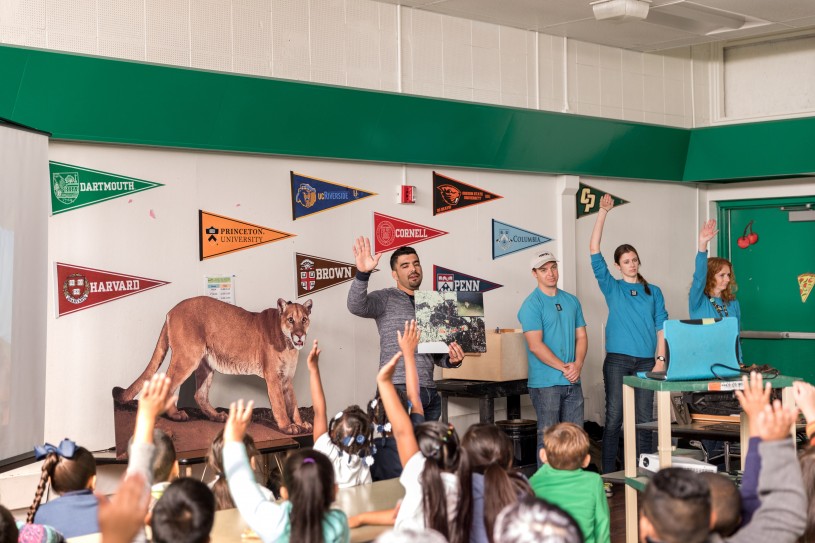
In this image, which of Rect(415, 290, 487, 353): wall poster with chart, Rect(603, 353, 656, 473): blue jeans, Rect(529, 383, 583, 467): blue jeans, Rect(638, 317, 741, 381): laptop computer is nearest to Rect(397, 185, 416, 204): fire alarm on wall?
Rect(415, 290, 487, 353): wall poster with chart

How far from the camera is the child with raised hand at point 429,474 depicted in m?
Answer: 3.12

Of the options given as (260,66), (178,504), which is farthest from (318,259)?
(178,504)

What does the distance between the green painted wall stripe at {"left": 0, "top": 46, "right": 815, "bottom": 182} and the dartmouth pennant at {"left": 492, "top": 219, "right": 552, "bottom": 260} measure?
18.3 inches

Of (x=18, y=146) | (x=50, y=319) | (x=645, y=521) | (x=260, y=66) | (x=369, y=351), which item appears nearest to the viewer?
(x=645, y=521)

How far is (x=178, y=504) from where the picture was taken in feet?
8.44

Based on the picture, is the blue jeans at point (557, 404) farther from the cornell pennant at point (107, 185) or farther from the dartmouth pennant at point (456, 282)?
the cornell pennant at point (107, 185)

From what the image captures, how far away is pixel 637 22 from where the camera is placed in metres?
7.55

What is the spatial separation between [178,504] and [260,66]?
4067 mm

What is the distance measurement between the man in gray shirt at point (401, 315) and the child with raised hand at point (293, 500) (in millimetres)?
2741

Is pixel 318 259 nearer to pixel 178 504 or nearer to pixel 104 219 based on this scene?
pixel 104 219

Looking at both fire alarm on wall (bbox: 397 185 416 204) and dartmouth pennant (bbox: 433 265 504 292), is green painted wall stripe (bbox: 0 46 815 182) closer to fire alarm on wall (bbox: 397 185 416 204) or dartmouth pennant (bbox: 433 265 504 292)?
fire alarm on wall (bbox: 397 185 416 204)

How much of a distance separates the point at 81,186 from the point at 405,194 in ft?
7.62

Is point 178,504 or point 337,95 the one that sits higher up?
point 337,95

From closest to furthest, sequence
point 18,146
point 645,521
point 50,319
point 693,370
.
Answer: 1. point 645,521
2. point 693,370
3. point 18,146
4. point 50,319
